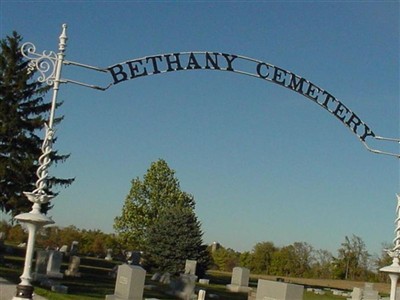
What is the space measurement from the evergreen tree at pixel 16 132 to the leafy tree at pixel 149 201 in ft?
65.3

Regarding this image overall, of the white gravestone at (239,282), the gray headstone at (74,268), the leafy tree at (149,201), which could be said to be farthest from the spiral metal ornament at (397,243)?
the leafy tree at (149,201)

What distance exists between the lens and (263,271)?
60469mm

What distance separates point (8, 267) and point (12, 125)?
10.0m

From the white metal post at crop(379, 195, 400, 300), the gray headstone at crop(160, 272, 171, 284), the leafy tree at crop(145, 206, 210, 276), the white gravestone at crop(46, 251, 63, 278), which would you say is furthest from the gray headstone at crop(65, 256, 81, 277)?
the white metal post at crop(379, 195, 400, 300)

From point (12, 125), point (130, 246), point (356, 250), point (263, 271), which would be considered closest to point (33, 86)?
point (12, 125)

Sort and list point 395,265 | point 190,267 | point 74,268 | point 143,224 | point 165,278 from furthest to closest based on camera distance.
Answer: point 143,224, point 190,267, point 165,278, point 74,268, point 395,265

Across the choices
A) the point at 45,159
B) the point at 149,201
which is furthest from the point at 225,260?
the point at 45,159

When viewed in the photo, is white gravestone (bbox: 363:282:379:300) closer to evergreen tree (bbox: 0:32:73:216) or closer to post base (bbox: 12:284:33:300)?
evergreen tree (bbox: 0:32:73:216)

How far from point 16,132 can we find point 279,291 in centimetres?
2266

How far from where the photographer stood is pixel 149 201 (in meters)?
56.2

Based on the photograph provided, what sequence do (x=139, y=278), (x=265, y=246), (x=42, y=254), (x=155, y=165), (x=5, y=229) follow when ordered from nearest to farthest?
1. (x=139, y=278)
2. (x=42, y=254)
3. (x=5, y=229)
4. (x=155, y=165)
5. (x=265, y=246)

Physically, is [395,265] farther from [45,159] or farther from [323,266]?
[323,266]

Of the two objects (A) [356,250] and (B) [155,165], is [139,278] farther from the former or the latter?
(A) [356,250]

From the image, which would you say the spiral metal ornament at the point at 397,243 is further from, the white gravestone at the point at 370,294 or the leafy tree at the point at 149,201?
the leafy tree at the point at 149,201
